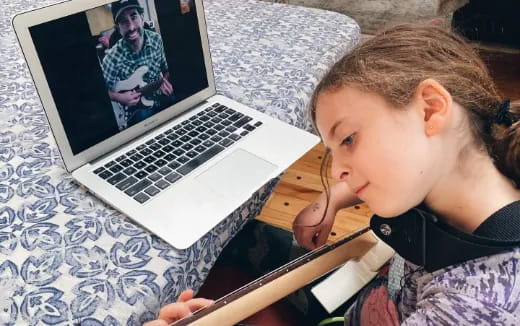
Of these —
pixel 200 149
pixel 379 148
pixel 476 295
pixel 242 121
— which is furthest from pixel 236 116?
pixel 476 295

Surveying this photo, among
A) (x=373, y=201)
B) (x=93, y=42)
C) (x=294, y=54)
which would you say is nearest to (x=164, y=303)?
(x=373, y=201)

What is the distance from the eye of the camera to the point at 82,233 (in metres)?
0.59

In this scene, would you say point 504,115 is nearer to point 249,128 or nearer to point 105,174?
point 249,128

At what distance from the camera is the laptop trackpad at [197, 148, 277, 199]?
0.68 meters

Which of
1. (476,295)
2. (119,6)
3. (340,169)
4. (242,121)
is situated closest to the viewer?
(476,295)

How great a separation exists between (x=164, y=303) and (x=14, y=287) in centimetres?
17

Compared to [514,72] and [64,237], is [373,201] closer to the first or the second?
[64,237]

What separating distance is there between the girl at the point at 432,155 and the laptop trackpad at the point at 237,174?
0.13 m

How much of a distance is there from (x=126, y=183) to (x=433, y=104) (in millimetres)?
439

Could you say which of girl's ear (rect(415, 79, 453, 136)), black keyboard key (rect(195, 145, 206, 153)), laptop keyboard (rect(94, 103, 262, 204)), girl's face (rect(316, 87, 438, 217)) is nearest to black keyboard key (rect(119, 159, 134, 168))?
laptop keyboard (rect(94, 103, 262, 204))

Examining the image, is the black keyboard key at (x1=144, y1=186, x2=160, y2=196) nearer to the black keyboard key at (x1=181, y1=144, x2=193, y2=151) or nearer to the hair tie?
the black keyboard key at (x1=181, y1=144, x2=193, y2=151)

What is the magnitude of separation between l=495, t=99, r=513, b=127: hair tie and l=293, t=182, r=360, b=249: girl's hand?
0.30 metres

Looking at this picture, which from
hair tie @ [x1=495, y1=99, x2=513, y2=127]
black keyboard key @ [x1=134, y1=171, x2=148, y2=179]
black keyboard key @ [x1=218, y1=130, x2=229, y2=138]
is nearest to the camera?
hair tie @ [x1=495, y1=99, x2=513, y2=127]

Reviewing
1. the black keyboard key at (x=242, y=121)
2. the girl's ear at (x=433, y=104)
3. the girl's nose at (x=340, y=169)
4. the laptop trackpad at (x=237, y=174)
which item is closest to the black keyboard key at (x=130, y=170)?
the laptop trackpad at (x=237, y=174)
